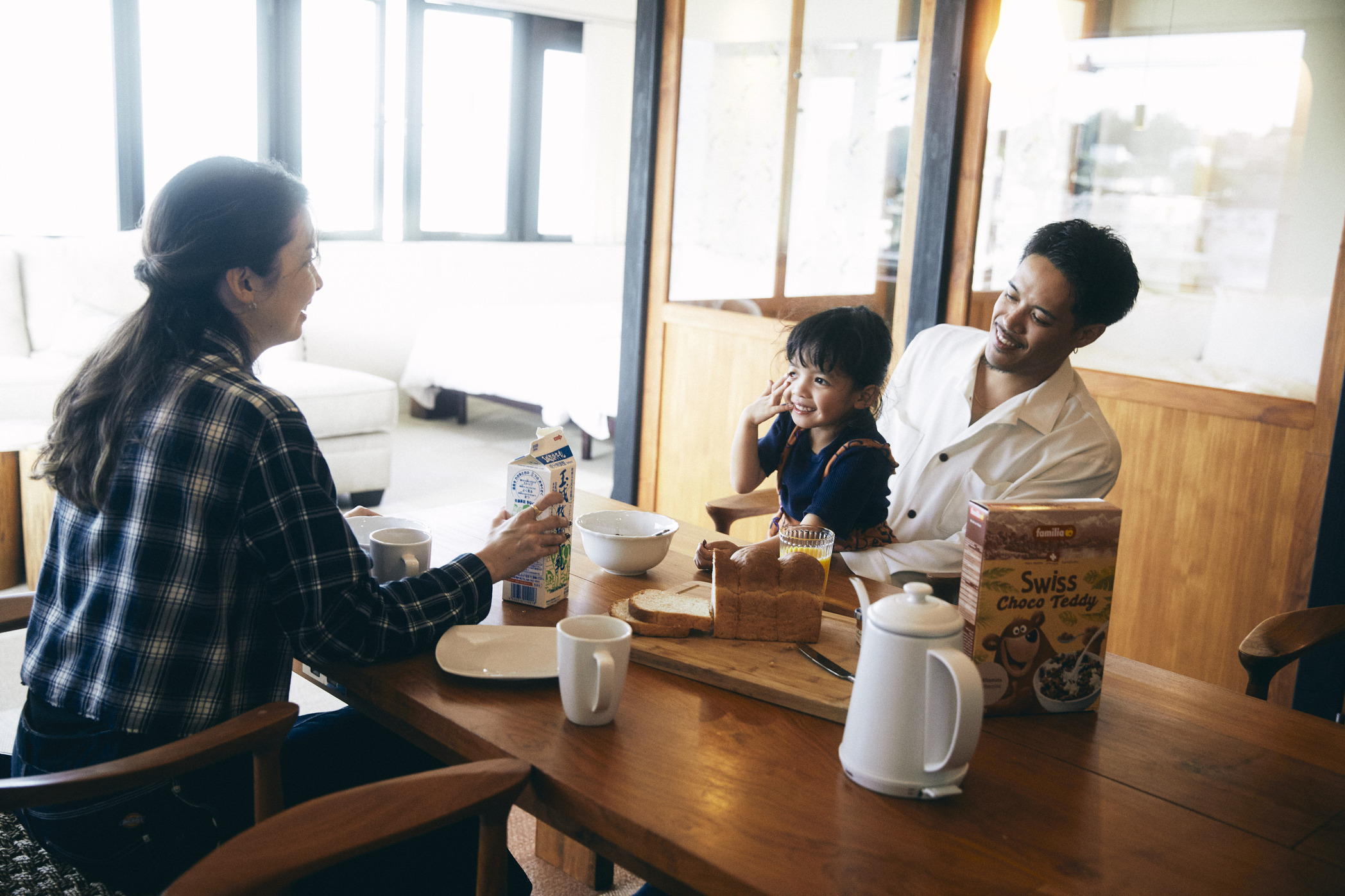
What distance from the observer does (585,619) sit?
1.10 meters

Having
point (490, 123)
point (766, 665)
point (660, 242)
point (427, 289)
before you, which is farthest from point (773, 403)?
point (490, 123)

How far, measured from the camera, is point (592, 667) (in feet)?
3.45

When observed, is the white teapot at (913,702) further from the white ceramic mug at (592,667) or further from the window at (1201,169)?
the window at (1201,169)

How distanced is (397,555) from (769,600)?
49 cm

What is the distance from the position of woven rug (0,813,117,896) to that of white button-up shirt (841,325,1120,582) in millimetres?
1091

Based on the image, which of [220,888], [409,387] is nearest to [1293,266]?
[220,888]

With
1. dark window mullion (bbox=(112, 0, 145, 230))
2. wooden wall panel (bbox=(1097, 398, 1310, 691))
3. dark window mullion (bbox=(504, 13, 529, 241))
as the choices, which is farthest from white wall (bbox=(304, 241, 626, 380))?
wooden wall panel (bbox=(1097, 398, 1310, 691))

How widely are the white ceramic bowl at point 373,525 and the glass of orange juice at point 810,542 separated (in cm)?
51

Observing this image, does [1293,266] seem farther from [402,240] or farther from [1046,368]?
[402,240]

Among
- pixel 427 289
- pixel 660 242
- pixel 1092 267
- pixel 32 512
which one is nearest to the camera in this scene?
pixel 1092 267

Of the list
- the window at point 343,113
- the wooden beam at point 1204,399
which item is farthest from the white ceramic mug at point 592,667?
the window at point 343,113

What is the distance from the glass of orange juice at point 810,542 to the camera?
1.42m

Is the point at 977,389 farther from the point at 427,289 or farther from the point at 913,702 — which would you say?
the point at 427,289

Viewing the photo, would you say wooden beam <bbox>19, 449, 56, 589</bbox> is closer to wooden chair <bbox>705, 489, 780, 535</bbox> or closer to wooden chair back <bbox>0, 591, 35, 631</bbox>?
wooden chair back <bbox>0, 591, 35, 631</bbox>
